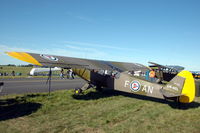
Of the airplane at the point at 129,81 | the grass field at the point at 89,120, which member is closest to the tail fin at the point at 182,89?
the airplane at the point at 129,81

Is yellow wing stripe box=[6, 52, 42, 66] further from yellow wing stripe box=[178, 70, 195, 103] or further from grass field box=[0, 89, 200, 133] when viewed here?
yellow wing stripe box=[178, 70, 195, 103]

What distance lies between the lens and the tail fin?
272 inches

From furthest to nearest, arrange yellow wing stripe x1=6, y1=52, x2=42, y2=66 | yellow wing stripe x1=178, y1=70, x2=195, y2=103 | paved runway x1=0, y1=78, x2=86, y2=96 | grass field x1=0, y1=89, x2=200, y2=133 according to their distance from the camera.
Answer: paved runway x1=0, y1=78, x2=86, y2=96 → yellow wing stripe x1=6, y1=52, x2=42, y2=66 → yellow wing stripe x1=178, y1=70, x2=195, y2=103 → grass field x1=0, y1=89, x2=200, y2=133

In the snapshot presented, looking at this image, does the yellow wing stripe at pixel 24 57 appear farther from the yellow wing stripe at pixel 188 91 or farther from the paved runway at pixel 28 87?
the yellow wing stripe at pixel 188 91

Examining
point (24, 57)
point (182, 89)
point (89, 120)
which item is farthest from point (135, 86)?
point (24, 57)

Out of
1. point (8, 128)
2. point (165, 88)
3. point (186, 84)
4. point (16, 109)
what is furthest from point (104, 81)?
point (8, 128)

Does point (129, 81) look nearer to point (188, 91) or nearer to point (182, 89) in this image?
point (182, 89)

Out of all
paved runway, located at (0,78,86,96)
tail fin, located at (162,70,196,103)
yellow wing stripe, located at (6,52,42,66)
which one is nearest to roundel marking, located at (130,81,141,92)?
tail fin, located at (162,70,196,103)

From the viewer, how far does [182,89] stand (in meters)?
7.07

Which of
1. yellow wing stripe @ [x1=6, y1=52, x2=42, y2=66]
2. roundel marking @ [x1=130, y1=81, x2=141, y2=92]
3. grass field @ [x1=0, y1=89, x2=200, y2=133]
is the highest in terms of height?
yellow wing stripe @ [x1=6, y1=52, x2=42, y2=66]

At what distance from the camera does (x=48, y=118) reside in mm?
5352

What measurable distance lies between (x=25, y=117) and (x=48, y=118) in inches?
31.9

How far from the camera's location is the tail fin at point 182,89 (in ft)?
22.7

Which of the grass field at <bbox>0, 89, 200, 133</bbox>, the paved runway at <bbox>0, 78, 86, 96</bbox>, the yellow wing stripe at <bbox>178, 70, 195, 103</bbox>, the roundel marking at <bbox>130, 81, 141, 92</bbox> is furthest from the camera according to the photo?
the paved runway at <bbox>0, 78, 86, 96</bbox>
